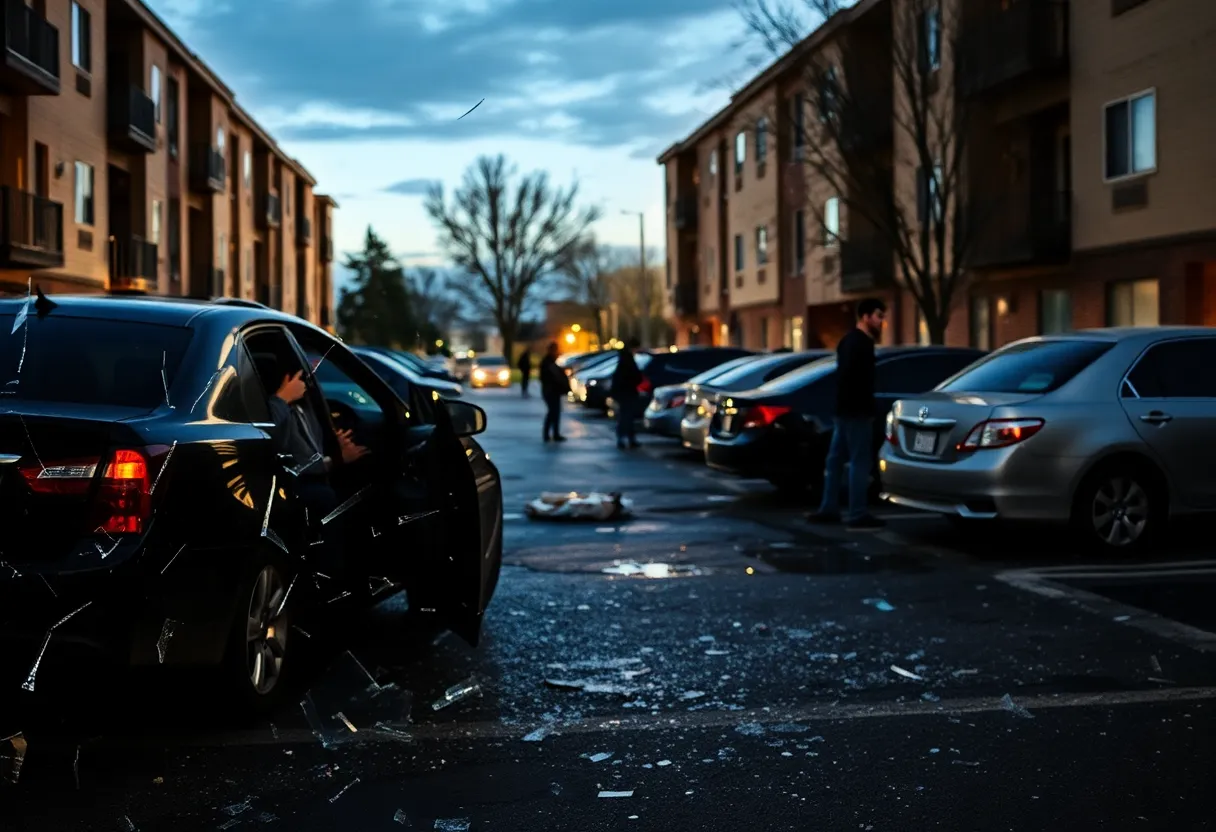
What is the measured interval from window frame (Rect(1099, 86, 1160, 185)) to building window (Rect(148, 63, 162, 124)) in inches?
913

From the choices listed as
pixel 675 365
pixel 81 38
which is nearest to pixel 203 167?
pixel 81 38

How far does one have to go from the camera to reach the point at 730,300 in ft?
162

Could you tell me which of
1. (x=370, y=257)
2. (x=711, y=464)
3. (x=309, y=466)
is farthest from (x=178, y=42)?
(x=370, y=257)

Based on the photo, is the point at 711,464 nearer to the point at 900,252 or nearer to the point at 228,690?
the point at 228,690

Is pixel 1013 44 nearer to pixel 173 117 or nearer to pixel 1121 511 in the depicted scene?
pixel 1121 511

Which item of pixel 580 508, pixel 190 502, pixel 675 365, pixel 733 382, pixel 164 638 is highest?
pixel 675 365

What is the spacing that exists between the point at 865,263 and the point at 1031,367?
21.3m

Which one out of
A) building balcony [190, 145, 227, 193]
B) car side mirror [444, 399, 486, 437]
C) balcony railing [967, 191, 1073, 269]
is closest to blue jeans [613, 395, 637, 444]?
balcony railing [967, 191, 1073, 269]

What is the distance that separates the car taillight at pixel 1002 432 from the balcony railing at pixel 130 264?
87.5 feet

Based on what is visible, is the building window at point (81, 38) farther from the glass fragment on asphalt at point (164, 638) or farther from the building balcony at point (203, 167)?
the glass fragment on asphalt at point (164, 638)

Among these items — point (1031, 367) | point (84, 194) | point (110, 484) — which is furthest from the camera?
point (84, 194)

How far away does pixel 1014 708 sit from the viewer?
5.58m

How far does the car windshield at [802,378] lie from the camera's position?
43.4 ft

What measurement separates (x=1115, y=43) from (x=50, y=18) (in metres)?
19.6
